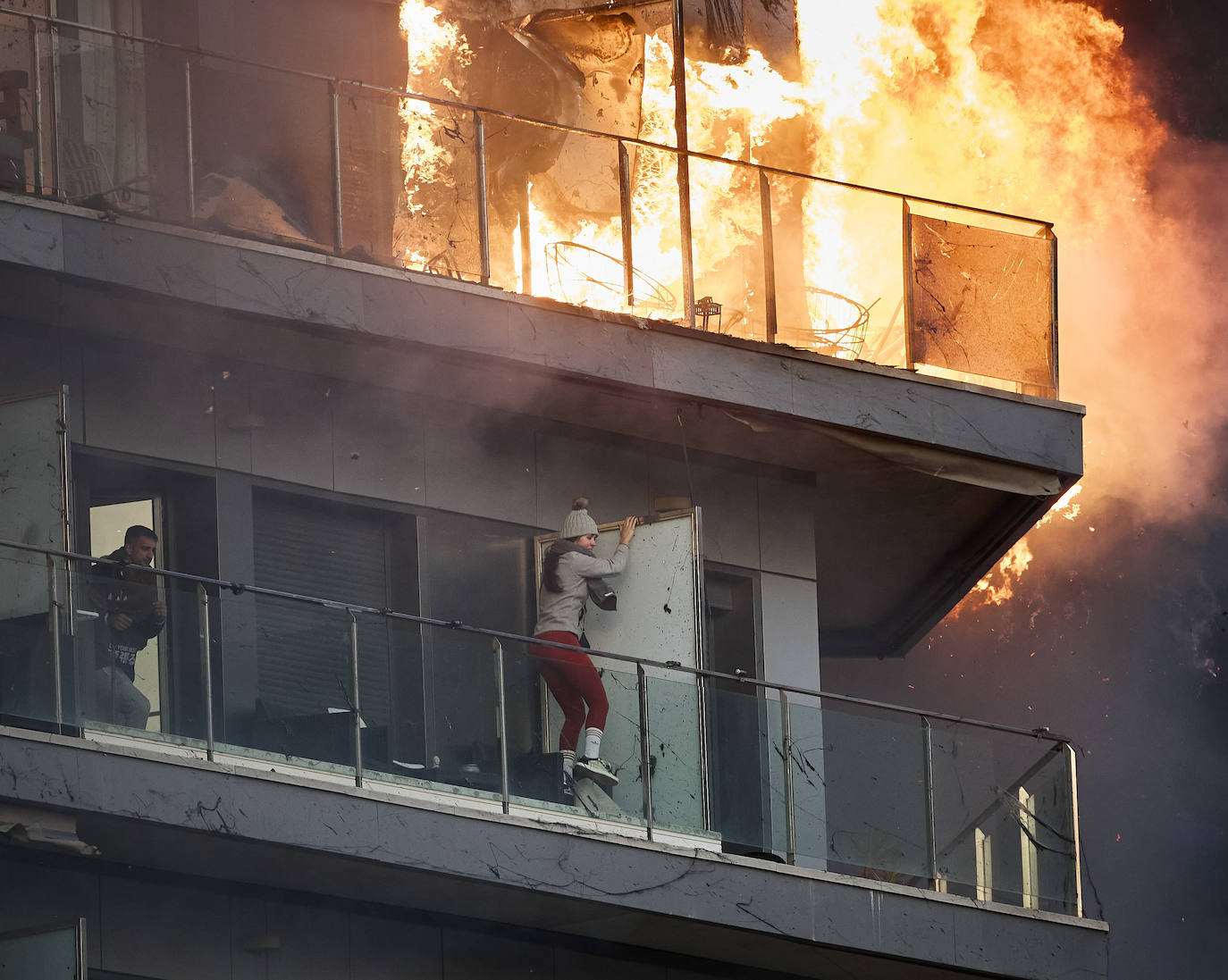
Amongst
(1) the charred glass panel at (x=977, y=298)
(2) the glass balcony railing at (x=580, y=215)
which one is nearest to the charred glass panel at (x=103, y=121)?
(2) the glass balcony railing at (x=580, y=215)

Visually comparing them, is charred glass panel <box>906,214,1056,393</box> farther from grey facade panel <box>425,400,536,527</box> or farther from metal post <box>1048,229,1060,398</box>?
grey facade panel <box>425,400,536,527</box>

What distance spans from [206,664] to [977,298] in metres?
6.54

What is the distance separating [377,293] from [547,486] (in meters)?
2.19

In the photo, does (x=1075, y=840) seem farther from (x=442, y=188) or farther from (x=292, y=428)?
(x=442, y=188)

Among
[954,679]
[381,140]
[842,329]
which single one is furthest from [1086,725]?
[381,140]

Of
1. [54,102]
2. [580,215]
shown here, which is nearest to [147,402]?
[54,102]

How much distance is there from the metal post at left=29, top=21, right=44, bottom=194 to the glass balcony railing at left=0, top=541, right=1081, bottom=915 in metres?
2.69

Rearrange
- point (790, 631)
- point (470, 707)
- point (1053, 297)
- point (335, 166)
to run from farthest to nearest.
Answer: point (790, 631) < point (1053, 297) < point (335, 166) < point (470, 707)

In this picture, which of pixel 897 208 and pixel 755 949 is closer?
pixel 755 949

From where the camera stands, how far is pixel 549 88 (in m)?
18.5

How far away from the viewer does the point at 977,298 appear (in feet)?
55.0

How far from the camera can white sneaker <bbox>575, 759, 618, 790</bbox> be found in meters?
14.1

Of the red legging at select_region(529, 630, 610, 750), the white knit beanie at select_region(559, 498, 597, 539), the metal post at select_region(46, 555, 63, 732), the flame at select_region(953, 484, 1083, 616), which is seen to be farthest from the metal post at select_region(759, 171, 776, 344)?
the flame at select_region(953, 484, 1083, 616)

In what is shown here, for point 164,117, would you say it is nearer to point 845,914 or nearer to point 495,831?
point 495,831
